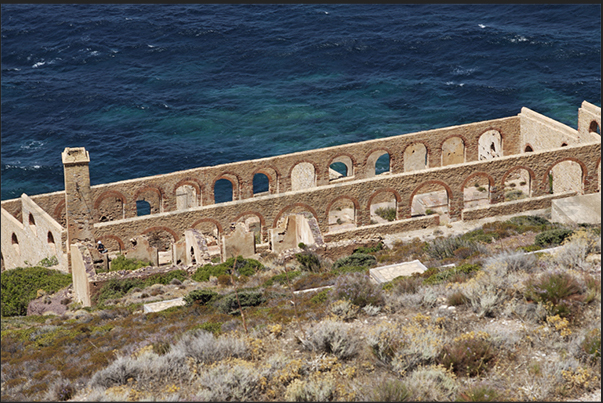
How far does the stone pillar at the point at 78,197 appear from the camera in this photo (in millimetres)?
34594

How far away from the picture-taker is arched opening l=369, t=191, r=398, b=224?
39.1 metres

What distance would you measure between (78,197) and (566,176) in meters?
23.2

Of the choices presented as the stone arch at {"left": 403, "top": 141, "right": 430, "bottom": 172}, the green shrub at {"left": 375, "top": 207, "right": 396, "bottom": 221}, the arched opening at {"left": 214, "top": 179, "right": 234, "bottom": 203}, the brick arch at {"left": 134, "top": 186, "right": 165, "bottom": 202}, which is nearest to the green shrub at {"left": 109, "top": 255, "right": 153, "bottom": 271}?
the brick arch at {"left": 134, "top": 186, "right": 165, "bottom": 202}

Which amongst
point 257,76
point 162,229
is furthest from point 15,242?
point 257,76

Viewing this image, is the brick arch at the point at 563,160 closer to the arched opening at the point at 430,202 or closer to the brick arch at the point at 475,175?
the brick arch at the point at 475,175

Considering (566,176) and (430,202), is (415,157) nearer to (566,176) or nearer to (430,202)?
(430,202)

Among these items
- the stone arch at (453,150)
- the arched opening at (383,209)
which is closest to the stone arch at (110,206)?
the arched opening at (383,209)

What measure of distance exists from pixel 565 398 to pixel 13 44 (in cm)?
7152

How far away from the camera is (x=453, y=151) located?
43188mm

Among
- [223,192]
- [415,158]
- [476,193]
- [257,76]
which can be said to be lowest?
[223,192]

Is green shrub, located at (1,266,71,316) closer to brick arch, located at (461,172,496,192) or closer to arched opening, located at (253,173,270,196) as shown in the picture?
brick arch, located at (461,172,496,192)

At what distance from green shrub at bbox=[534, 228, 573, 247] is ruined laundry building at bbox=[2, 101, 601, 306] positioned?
343 inches

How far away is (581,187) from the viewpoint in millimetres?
38125

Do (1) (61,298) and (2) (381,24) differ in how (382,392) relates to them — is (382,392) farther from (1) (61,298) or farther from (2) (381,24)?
(2) (381,24)
